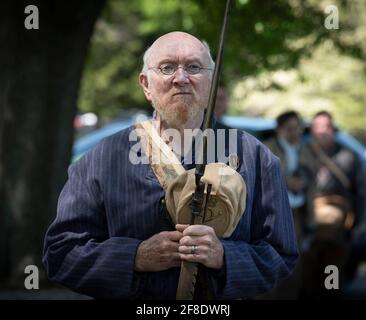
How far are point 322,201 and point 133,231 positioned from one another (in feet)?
24.4

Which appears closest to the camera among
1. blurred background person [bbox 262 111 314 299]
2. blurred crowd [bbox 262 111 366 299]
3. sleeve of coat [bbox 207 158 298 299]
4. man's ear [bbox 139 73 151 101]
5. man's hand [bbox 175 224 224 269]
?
man's hand [bbox 175 224 224 269]

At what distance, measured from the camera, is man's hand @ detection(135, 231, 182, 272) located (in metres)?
3.58

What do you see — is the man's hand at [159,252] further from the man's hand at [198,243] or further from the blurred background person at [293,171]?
the blurred background person at [293,171]

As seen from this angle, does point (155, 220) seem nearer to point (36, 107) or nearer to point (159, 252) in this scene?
point (159, 252)

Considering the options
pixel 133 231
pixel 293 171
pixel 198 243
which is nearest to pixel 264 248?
pixel 198 243

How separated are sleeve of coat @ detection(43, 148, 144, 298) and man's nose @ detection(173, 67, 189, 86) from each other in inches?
14.8

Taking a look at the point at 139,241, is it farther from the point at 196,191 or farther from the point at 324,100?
the point at 324,100

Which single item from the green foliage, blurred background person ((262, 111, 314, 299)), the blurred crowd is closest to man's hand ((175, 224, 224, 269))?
the green foliage

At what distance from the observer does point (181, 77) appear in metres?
3.69

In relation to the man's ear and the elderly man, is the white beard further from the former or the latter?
the man's ear

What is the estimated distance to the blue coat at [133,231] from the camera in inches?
145

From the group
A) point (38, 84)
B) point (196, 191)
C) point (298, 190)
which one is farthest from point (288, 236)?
point (38, 84)

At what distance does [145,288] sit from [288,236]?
0.49m

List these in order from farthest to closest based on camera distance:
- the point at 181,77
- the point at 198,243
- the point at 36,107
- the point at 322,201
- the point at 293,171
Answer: the point at 322,201 → the point at 36,107 → the point at 293,171 → the point at 181,77 → the point at 198,243
